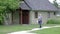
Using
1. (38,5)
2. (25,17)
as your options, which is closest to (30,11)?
(25,17)

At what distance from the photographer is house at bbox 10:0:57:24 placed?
1620 inches

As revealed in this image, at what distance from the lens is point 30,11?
41.9m

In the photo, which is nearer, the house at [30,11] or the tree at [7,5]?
the tree at [7,5]

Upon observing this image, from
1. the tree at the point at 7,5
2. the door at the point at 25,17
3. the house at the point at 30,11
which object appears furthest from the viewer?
the door at the point at 25,17

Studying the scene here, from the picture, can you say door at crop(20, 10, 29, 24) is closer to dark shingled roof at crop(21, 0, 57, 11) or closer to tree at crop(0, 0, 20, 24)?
dark shingled roof at crop(21, 0, 57, 11)

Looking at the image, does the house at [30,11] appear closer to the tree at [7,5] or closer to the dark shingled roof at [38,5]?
the dark shingled roof at [38,5]

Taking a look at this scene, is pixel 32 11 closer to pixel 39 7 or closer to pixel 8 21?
pixel 39 7

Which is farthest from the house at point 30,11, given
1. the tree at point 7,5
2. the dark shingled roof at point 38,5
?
the tree at point 7,5

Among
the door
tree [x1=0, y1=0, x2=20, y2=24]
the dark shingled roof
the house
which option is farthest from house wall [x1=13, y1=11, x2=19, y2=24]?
tree [x1=0, y1=0, x2=20, y2=24]

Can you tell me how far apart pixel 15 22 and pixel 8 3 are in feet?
23.6

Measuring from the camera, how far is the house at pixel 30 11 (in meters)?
41.1

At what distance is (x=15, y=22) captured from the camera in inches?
1647

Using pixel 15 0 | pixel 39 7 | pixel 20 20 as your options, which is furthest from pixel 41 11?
pixel 15 0

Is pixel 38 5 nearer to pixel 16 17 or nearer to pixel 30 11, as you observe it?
pixel 30 11
